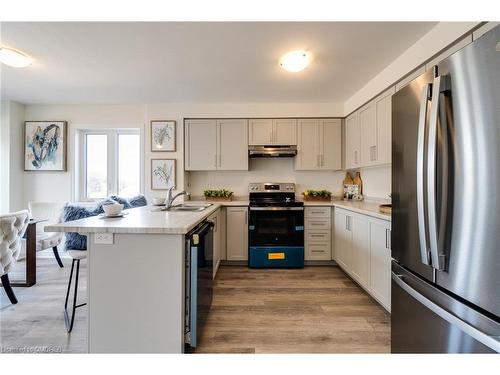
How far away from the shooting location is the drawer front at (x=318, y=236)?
3.27m

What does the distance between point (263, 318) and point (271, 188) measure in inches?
83.7

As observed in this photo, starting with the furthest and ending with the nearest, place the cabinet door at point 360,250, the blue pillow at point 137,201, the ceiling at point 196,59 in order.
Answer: the blue pillow at point 137,201 < the cabinet door at point 360,250 < the ceiling at point 196,59

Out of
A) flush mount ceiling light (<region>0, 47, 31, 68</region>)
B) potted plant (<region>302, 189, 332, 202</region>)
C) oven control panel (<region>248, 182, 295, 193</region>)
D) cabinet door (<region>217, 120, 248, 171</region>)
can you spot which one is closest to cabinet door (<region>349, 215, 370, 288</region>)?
potted plant (<region>302, 189, 332, 202</region>)

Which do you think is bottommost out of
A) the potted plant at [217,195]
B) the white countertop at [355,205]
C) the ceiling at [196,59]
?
the white countertop at [355,205]

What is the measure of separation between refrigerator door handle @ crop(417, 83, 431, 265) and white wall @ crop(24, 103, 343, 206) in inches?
108

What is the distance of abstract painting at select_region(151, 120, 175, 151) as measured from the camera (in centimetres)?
356

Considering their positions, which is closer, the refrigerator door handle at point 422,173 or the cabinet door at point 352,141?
the refrigerator door handle at point 422,173

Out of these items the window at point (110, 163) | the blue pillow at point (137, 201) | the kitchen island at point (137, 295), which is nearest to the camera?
the kitchen island at point (137, 295)

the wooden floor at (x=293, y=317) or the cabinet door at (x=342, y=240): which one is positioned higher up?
the cabinet door at (x=342, y=240)

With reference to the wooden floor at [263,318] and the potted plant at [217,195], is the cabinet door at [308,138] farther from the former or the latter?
the wooden floor at [263,318]

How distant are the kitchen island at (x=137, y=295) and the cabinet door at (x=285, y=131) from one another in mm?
2547

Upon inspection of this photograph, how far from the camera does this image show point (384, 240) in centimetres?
201

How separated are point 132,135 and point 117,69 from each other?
5.08ft

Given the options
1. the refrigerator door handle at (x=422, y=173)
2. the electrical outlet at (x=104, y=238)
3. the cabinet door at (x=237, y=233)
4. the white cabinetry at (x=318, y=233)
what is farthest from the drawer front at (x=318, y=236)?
the electrical outlet at (x=104, y=238)
